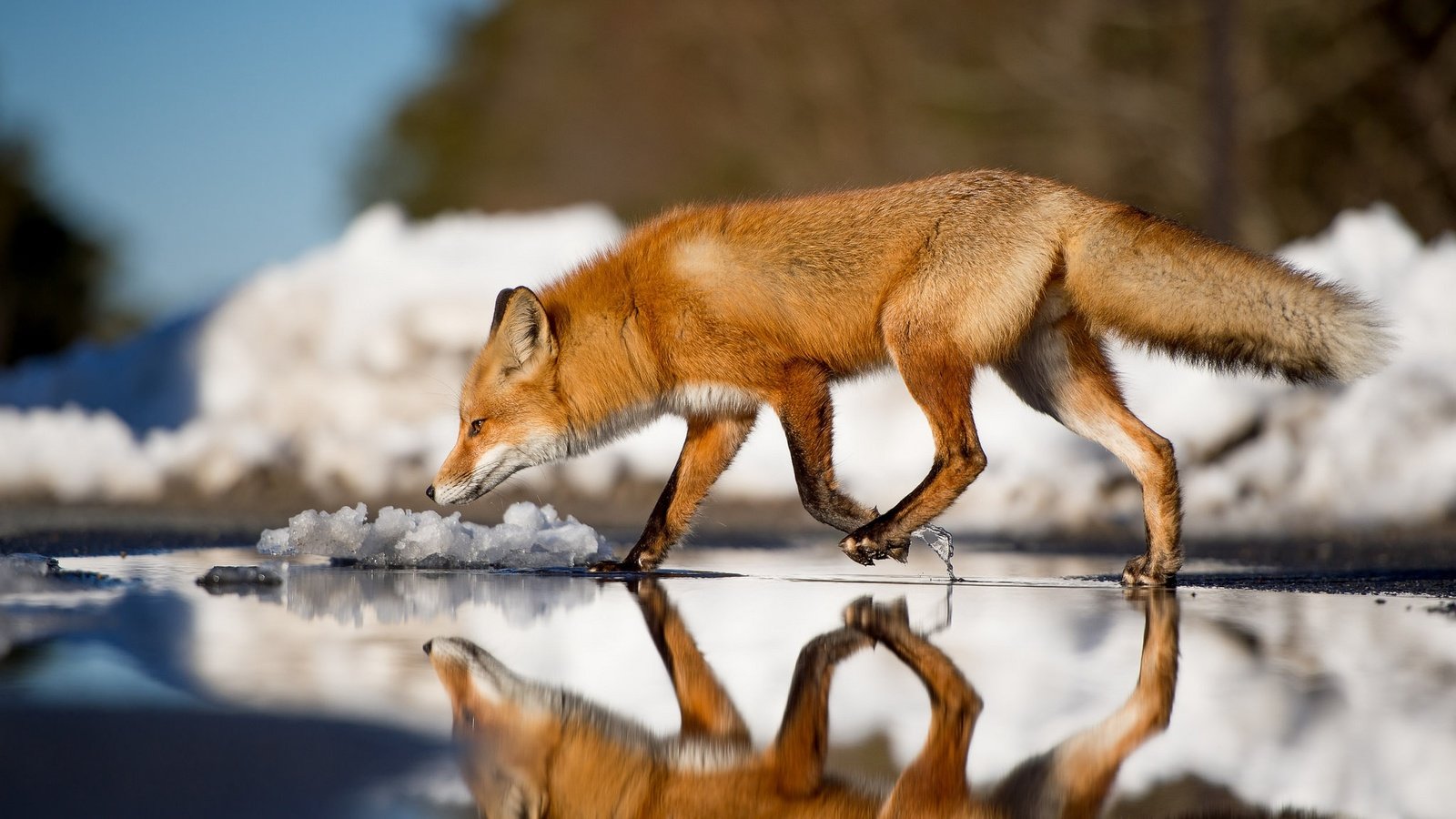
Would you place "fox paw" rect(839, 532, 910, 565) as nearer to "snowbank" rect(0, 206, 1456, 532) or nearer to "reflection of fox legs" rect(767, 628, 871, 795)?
"reflection of fox legs" rect(767, 628, 871, 795)

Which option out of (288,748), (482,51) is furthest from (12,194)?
(288,748)

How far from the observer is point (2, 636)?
3.75 m

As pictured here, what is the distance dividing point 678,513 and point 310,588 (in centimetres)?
172

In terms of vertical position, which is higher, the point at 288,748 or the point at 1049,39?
the point at 1049,39

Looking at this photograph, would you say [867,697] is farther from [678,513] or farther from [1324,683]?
[678,513]

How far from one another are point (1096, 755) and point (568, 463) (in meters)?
7.96

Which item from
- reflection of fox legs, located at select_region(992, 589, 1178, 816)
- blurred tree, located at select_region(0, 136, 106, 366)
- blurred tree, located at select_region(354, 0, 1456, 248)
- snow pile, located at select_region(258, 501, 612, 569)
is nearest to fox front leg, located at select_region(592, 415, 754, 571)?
snow pile, located at select_region(258, 501, 612, 569)

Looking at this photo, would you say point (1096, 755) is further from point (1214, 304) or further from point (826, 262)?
point (826, 262)

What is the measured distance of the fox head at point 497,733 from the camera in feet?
7.80

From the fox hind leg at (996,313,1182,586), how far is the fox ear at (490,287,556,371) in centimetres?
193

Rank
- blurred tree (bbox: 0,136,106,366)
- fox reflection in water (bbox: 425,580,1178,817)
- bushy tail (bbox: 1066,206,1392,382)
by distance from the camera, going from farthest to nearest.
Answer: blurred tree (bbox: 0,136,106,366) → bushy tail (bbox: 1066,206,1392,382) → fox reflection in water (bbox: 425,580,1178,817)

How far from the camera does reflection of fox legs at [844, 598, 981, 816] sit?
7.80 feet

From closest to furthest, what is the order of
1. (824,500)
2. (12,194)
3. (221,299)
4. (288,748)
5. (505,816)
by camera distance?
1. (505,816)
2. (288,748)
3. (824,500)
4. (221,299)
5. (12,194)

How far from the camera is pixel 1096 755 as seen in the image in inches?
105
